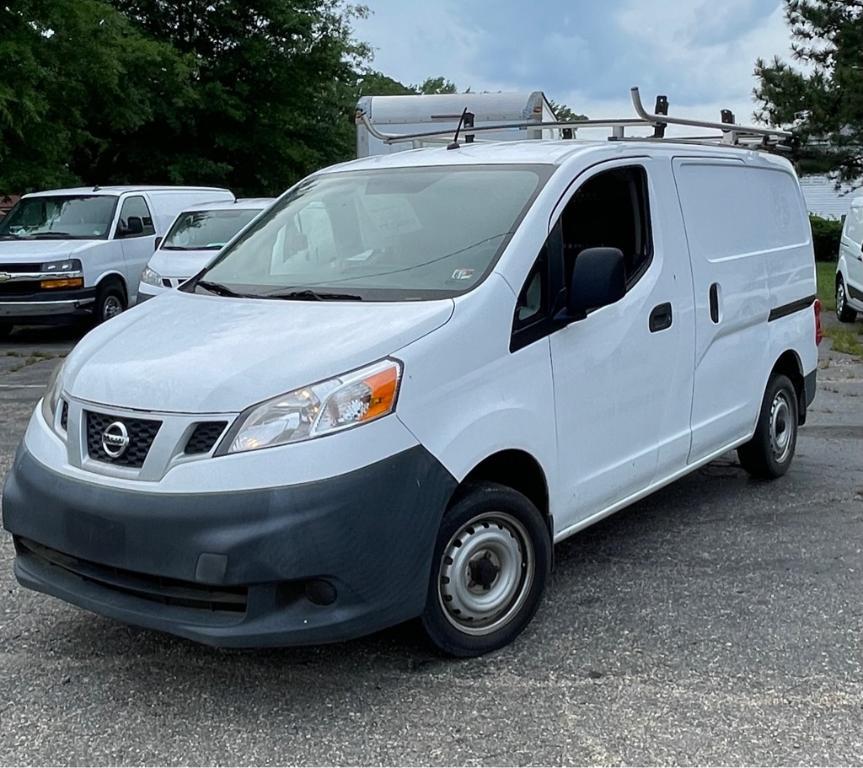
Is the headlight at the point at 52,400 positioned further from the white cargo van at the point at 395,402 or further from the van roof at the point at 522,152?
the van roof at the point at 522,152

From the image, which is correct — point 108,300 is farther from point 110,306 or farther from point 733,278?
point 733,278

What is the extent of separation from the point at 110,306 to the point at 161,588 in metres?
10.8

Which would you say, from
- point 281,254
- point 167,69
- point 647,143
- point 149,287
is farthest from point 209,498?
point 167,69

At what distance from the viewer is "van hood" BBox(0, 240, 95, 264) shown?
12.8 metres

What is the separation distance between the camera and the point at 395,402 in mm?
3402

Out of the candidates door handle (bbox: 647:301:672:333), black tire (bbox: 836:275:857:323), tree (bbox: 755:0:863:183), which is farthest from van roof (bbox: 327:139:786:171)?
tree (bbox: 755:0:863:183)

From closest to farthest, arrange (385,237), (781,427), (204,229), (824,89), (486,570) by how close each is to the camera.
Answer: (486,570) < (385,237) < (781,427) < (204,229) < (824,89)

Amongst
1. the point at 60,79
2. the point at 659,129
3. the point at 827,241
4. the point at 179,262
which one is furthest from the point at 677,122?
the point at 827,241

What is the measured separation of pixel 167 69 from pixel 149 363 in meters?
20.1

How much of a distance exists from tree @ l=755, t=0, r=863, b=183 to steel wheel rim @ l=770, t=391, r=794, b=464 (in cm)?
2027

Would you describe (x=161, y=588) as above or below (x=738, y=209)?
below

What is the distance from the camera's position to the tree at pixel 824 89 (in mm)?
24891

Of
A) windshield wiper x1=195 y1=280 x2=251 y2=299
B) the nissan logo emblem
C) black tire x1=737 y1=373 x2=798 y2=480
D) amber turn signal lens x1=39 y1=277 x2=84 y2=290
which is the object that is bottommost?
black tire x1=737 y1=373 x2=798 y2=480

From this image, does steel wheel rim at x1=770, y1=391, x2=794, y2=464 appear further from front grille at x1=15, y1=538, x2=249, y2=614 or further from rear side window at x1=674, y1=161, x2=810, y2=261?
front grille at x1=15, y1=538, x2=249, y2=614
